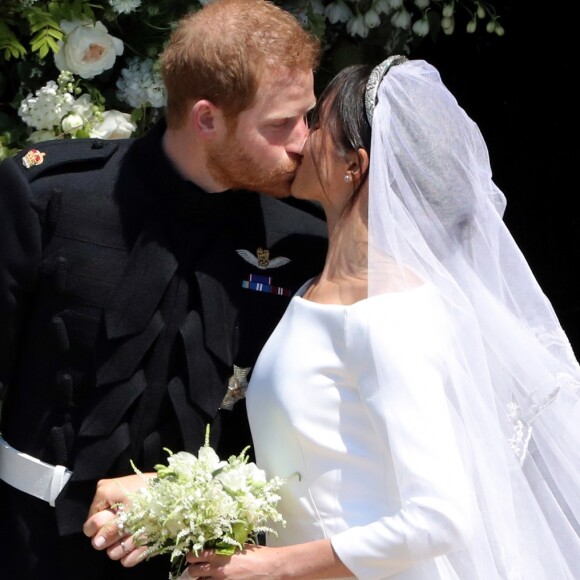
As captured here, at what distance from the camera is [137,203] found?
280 centimetres

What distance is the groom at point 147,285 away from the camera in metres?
2.69

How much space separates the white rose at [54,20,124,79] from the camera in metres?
3.11

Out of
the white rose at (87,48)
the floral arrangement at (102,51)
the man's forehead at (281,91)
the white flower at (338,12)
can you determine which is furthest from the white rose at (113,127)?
the white flower at (338,12)

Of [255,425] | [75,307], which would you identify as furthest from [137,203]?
[255,425]

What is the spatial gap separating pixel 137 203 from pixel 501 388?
0.95 m

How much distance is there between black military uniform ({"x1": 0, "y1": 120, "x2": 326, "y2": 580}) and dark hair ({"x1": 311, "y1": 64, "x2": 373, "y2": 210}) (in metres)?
0.42

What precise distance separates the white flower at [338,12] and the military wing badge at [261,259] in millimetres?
933

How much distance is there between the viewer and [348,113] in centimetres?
244

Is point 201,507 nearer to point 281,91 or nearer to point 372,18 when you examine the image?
point 281,91

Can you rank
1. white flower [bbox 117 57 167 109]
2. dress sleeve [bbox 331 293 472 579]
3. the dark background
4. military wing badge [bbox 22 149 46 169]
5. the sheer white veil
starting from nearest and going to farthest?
→ dress sleeve [bbox 331 293 472 579]
the sheer white veil
military wing badge [bbox 22 149 46 169]
white flower [bbox 117 57 167 109]
the dark background

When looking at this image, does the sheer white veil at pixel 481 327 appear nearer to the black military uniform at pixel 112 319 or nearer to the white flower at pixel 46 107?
the black military uniform at pixel 112 319

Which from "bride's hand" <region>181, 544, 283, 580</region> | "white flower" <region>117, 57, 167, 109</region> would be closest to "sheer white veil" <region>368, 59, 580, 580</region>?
"bride's hand" <region>181, 544, 283, 580</region>

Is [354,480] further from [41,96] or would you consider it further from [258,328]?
[41,96]

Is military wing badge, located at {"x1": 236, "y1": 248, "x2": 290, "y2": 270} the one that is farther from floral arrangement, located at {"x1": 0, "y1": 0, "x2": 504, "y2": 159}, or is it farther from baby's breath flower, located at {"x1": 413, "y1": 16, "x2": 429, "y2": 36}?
baby's breath flower, located at {"x1": 413, "y1": 16, "x2": 429, "y2": 36}
